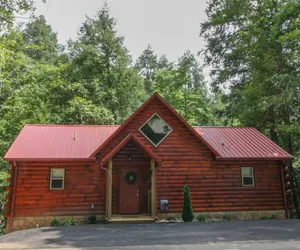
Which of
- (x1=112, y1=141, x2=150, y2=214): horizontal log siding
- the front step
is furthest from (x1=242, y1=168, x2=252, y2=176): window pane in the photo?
the front step

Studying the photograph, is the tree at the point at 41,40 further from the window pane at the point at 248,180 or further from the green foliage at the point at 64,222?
the window pane at the point at 248,180

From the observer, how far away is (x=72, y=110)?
21.2 metres

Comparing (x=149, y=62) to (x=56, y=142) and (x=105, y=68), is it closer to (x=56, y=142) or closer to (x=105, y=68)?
(x=105, y=68)

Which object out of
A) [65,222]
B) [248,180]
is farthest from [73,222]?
[248,180]

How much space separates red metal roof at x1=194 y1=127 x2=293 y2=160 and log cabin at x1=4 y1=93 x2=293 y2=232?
0.18ft

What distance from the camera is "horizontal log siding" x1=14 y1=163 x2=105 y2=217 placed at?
37.0 feet

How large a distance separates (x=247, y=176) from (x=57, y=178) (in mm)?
9079

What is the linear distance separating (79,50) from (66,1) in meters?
14.8

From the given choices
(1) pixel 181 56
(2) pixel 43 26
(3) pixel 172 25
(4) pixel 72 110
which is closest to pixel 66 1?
(3) pixel 172 25

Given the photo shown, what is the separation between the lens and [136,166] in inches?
498

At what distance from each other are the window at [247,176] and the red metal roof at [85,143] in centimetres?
79

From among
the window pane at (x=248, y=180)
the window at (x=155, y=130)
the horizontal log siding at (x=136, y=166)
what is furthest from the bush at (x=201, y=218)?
the window at (x=155, y=130)

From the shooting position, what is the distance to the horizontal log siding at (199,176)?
40.4ft

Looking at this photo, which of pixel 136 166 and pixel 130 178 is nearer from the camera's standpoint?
pixel 130 178
